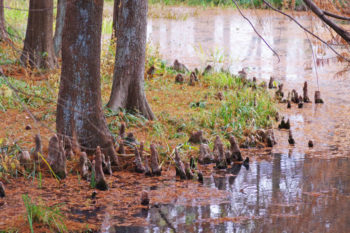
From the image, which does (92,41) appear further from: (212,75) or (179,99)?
(212,75)

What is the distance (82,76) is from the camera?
257 inches

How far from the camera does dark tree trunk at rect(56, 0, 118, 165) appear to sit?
6.36m

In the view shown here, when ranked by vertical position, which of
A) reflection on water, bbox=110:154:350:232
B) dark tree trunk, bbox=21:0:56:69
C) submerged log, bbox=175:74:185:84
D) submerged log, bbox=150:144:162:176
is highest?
dark tree trunk, bbox=21:0:56:69

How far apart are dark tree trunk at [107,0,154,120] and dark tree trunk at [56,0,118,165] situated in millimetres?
1520

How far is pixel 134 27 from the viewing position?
27.7 ft

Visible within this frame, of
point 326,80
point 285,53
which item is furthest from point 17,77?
point 285,53

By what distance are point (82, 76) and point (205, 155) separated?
1.94 metres

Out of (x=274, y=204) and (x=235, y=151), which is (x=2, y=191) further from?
(x=235, y=151)

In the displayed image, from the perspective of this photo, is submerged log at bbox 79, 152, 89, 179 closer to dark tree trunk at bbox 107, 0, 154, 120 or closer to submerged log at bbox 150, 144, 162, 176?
submerged log at bbox 150, 144, 162, 176

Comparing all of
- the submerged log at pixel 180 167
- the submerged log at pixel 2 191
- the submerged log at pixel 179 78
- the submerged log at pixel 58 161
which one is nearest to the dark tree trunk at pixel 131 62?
the submerged log at pixel 180 167

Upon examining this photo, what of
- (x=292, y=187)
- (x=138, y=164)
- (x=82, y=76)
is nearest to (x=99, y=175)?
(x=138, y=164)

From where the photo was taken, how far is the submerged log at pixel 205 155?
698cm

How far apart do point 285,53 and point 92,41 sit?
10.5 m

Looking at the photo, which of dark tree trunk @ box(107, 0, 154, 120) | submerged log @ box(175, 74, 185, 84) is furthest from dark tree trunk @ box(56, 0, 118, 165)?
submerged log @ box(175, 74, 185, 84)
